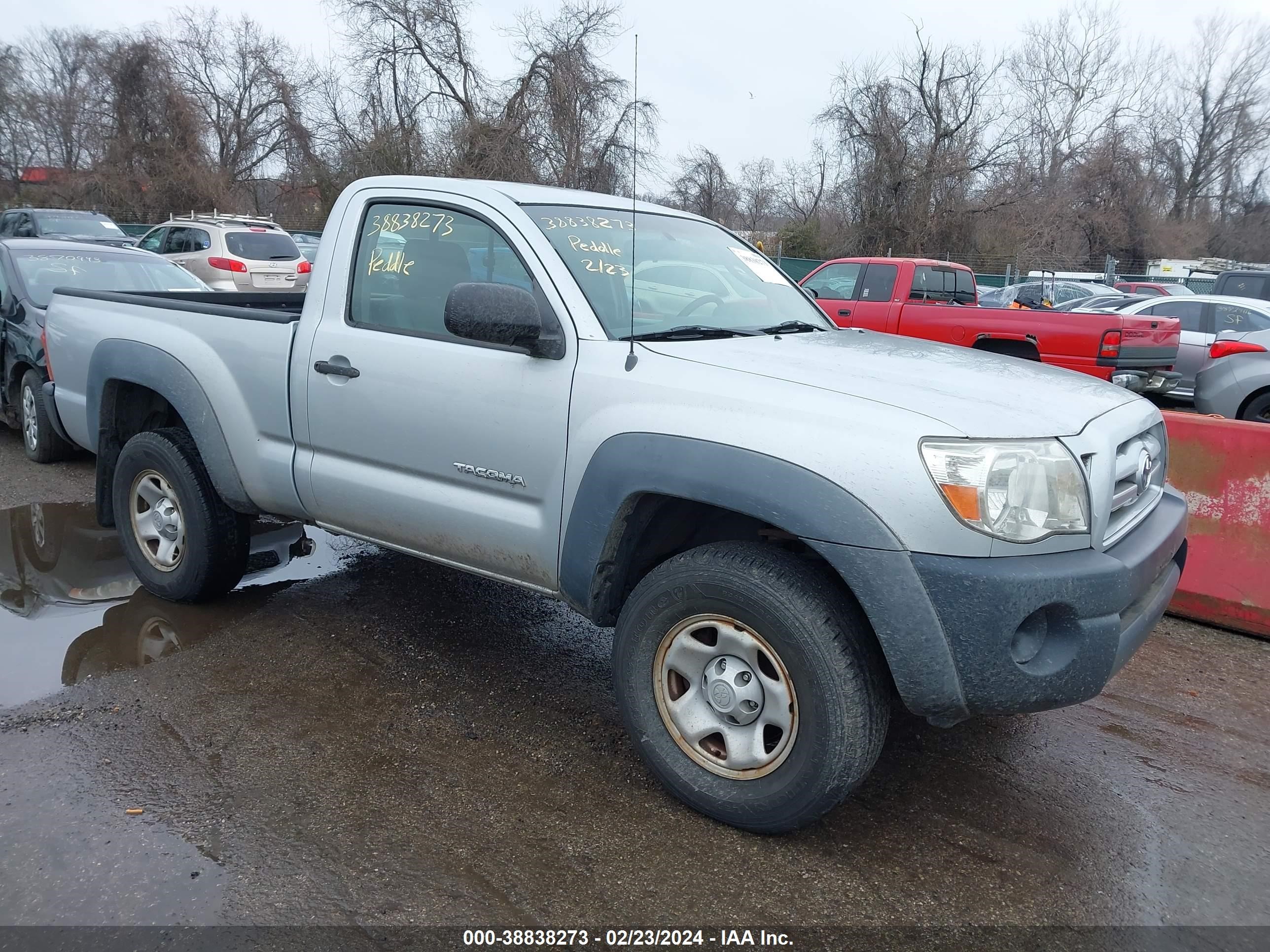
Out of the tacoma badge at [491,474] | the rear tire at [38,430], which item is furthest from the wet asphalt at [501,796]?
the rear tire at [38,430]

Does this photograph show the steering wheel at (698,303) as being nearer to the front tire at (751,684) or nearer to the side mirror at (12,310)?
the front tire at (751,684)

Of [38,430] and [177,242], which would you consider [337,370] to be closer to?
[38,430]

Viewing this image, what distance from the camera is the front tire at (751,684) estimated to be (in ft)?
8.90

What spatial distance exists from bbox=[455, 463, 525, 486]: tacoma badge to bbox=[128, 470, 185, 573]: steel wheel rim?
1.85m

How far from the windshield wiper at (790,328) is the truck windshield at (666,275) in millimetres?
17

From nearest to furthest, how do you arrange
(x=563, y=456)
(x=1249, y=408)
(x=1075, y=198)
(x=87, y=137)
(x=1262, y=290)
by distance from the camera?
(x=563, y=456) < (x=1249, y=408) < (x=1262, y=290) < (x=1075, y=198) < (x=87, y=137)

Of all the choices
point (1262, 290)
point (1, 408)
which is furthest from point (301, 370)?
point (1262, 290)

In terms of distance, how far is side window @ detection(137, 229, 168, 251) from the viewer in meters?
17.2

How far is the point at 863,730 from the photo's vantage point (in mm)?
2707

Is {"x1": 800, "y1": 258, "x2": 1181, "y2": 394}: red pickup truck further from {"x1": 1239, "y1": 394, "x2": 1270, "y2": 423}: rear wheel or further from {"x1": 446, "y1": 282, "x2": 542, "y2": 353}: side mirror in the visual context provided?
{"x1": 446, "y1": 282, "x2": 542, "y2": 353}: side mirror

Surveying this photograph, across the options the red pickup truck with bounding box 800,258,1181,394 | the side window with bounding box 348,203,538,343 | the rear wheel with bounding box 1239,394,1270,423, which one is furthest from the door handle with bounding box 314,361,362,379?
the rear wheel with bounding box 1239,394,1270,423

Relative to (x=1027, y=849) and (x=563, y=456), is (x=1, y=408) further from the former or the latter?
(x=1027, y=849)

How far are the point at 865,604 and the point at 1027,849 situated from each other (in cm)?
107

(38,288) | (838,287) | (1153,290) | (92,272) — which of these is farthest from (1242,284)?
(38,288)
